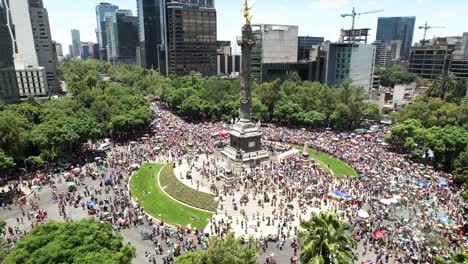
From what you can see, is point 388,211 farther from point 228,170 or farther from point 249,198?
point 228,170

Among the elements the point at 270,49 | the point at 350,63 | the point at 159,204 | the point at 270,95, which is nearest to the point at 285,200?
the point at 159,204

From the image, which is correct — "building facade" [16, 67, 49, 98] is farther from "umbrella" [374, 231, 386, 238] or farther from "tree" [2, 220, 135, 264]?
"umbrella" [374, 231, 386, 238]

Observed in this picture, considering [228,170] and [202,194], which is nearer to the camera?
[202,194]

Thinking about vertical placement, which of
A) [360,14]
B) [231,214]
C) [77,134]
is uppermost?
[360,14]

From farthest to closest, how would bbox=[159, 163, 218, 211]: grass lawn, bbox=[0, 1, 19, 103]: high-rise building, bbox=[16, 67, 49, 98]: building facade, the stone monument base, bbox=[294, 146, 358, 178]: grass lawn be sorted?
bbox=[16, 67, 49, 98]: building facade, bbox=[0, 1, 19, 103]: high-rise building, the stone monument base, bbox=[294, 146, 358, 178]: grass lawn, bbox=[159, 163, 218, 211]: grass lawn

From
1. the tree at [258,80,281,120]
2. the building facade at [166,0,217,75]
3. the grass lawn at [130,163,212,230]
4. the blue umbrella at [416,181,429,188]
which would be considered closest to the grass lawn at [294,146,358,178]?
the blue umbrella at [416,181,429,188]

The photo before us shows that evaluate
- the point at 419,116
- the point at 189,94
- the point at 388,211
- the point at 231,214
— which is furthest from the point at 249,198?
the point at 189,94
